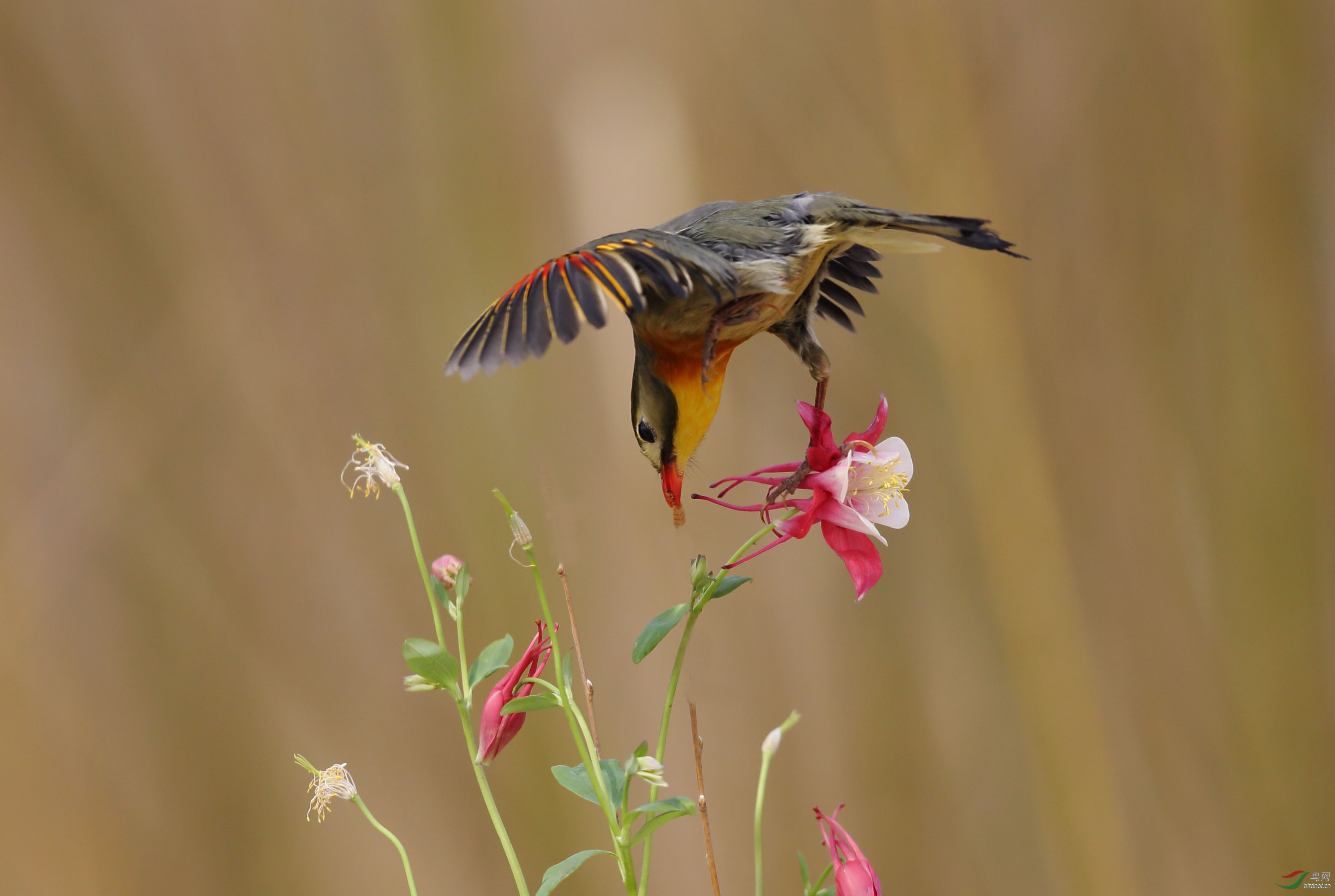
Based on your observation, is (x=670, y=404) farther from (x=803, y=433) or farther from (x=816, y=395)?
(x=803, y=433)

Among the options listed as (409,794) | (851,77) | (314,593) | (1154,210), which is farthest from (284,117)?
(1154,210)

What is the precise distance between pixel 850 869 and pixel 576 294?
0.89ft

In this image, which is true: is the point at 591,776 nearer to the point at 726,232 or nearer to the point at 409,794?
the point at 726,232

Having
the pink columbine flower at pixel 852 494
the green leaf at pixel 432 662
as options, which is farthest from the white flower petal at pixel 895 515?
the green leaf at pixel 432 662

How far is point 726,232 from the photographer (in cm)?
41

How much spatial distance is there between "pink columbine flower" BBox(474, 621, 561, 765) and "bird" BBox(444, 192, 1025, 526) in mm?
91

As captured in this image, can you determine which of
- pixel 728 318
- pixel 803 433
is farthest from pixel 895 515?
pixel 803 433

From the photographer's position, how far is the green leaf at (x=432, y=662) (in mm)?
352

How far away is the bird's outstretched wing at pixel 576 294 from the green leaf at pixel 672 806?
18 centimetres

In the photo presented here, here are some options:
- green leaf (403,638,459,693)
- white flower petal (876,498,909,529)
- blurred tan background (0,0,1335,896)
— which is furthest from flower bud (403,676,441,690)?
blurred tan background (0,0,1335,896)

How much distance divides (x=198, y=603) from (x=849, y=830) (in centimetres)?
74

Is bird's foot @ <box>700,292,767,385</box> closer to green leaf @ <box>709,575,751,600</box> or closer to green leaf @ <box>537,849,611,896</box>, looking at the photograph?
green leaf @ <box>709,575,751,600</box>

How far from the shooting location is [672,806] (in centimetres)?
32

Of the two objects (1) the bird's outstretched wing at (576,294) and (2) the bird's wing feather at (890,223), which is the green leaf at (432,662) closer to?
(1) the bird's outstretched wing at (576,294)
